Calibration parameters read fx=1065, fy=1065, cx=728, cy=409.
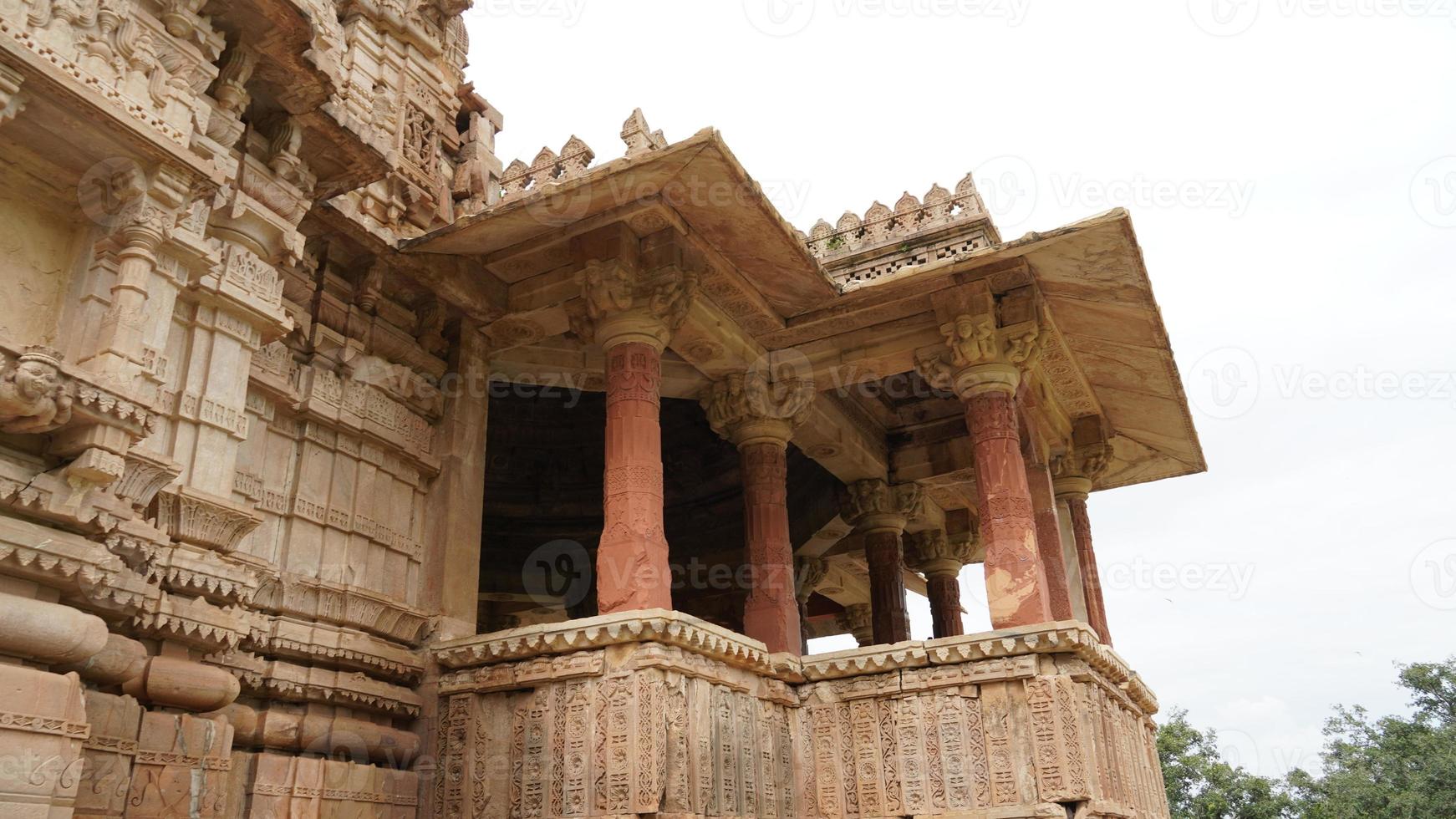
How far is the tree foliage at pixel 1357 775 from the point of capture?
114ft

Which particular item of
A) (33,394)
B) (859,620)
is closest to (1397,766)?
(859,620)

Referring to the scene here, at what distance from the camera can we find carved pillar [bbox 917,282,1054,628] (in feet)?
37.2

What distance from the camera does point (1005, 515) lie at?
1139 cm

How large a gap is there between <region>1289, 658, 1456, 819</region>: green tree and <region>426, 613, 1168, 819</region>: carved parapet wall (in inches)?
1196

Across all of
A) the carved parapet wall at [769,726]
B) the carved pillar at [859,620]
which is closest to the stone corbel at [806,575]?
the carved pillar at [859,620]

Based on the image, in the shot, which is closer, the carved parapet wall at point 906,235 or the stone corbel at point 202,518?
the stone corbel at point 202,518

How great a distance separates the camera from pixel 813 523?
18.6 m

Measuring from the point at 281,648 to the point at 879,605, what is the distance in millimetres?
9647

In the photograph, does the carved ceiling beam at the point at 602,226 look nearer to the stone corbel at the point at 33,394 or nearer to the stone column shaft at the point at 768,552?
the stone column shaft at the point at 768,552

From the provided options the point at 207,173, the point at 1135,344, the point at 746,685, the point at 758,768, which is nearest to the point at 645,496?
the point at 746,685

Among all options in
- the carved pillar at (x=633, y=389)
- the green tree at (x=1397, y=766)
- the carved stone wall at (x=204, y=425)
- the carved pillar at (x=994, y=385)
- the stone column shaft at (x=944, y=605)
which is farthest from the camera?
the green tree at (x=1397, y=766)

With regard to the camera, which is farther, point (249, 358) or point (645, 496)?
point (645, 496)

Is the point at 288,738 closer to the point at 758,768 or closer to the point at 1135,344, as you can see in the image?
the point at 758,768

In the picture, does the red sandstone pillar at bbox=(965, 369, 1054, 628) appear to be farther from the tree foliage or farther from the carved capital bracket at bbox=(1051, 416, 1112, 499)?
the tree foliage
